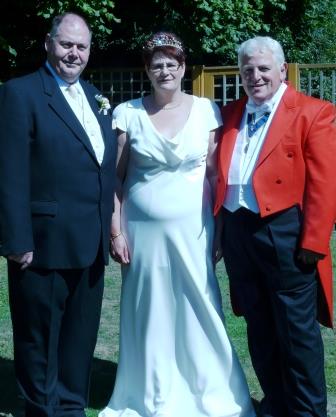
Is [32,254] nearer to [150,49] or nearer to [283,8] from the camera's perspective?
[150,49]

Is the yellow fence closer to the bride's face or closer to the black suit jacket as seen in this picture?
the bride's face

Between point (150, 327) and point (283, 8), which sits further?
point (283, 8)

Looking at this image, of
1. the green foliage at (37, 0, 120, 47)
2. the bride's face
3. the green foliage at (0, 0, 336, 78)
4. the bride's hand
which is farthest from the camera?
the green foliage at (0, 0, 336, 78)

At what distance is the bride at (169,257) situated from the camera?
14.8 feet

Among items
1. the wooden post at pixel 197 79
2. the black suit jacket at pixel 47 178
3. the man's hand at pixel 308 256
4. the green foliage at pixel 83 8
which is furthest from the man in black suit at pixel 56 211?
the wooden post at pixel 197 79

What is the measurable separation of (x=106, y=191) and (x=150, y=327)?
94 cm

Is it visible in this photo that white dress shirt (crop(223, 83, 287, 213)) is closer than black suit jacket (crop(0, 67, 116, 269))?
No

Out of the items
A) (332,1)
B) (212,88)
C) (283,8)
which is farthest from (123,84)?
(332,1)

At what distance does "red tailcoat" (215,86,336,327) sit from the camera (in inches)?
161

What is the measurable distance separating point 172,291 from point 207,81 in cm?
831

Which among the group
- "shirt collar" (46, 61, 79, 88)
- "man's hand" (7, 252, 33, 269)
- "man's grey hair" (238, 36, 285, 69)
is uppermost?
"man's grey hair" (238, 36, 285, 69)

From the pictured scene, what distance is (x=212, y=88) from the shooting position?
12.6 meters

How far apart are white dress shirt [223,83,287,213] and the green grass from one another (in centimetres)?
151

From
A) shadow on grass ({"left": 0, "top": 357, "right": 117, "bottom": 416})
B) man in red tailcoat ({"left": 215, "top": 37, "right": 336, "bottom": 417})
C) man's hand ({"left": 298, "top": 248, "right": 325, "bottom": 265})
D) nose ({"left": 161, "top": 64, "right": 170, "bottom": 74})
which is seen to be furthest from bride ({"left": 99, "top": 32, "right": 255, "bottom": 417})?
man's hand ({"left": 298, "top": 248, "right": 325, "bottom": 265})
